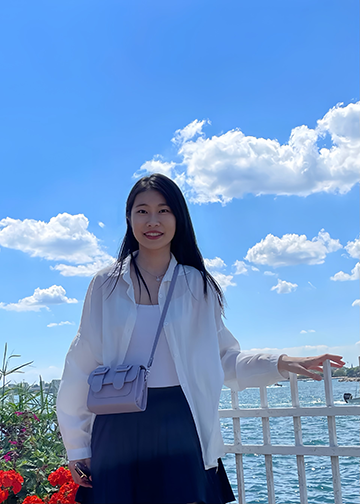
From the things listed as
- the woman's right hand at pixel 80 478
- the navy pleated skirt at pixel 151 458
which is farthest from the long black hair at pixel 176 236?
the woman's right hand at pixel 80 478

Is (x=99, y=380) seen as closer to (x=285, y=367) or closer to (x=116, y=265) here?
(x=116, y=265)

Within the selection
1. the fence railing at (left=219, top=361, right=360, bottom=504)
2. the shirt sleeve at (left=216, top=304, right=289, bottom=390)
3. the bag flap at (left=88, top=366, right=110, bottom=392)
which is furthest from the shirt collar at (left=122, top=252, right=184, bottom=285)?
the fence railing at (left=219, top=361, right=360, bottom=504)

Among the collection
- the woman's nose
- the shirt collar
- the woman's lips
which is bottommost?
the shirt collar

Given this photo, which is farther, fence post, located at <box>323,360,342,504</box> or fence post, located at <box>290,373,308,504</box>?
fence post, located at <box>290,373,308,504</box>

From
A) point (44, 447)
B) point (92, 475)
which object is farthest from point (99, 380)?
point (44, 447)

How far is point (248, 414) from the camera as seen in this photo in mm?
2762

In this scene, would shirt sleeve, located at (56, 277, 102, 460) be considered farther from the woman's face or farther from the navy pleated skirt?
the woman's face

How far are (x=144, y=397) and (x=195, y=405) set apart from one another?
0.74 ft

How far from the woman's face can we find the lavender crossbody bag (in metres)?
0.50

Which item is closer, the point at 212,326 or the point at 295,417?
the point at 212,326

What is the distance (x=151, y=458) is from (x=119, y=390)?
26 cm

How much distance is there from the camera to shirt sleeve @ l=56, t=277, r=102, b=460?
165 cm

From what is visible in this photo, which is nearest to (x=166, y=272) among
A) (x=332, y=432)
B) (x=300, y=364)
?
(x=300, y=364)

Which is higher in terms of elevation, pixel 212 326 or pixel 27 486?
pixel 212 326
